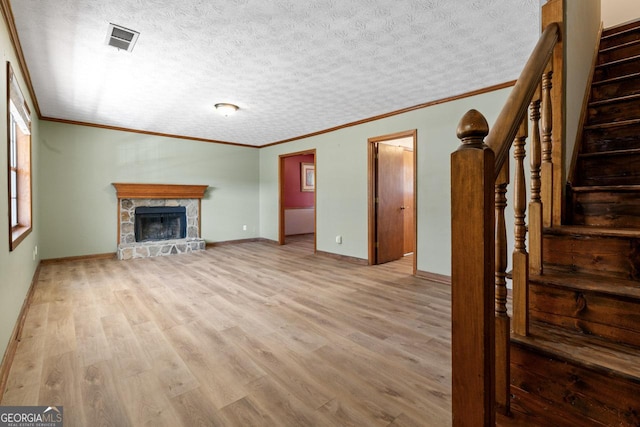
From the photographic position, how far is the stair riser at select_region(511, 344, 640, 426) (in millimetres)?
917

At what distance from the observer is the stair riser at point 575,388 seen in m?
0.92

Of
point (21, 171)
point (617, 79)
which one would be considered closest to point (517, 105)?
point (617, 79)

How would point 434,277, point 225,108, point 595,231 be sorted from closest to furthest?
point 595,231 < point 434,277 < point 225,108

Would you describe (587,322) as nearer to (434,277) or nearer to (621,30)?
(434,277)

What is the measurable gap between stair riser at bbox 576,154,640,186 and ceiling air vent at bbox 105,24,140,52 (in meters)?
3.17

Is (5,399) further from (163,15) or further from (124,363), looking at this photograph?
(163,15)

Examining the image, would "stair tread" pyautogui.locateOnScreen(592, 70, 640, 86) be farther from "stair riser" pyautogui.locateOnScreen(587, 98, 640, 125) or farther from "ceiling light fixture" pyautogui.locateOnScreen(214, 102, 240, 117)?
"ceiling light fixture" pyautogui.locateOnScreen(214, 102, 240, 117)

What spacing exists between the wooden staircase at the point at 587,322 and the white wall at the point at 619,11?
3228 mm

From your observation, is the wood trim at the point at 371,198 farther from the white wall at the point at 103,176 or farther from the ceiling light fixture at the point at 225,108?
the white wall at the point at 103,176

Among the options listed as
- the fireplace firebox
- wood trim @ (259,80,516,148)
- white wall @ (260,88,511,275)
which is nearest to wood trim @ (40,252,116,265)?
the fireplace firebox

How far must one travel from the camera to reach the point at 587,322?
1.14m

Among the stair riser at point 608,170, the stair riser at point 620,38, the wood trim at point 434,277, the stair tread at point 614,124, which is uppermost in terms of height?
the stair riser at point 620,38

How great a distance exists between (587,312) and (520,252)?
32cm

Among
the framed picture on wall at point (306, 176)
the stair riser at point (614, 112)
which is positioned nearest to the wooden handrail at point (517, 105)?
→ the stair riser at point (614, 112)
